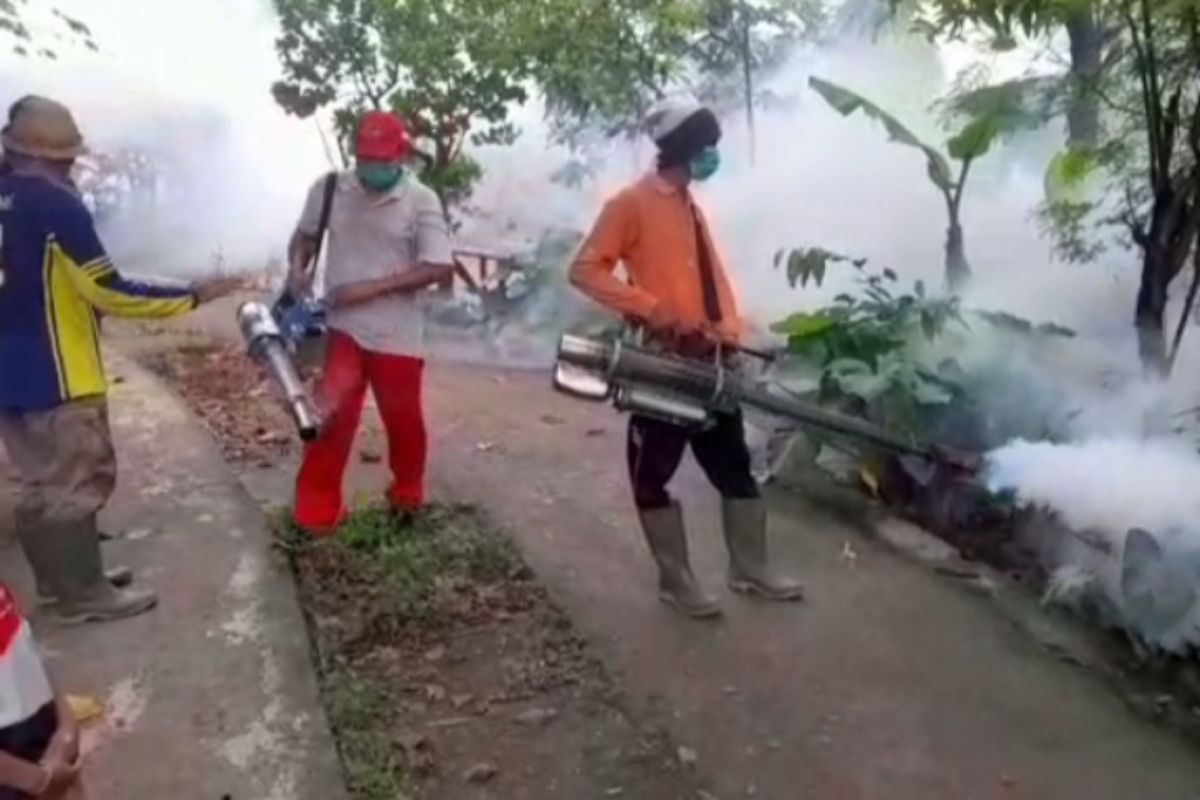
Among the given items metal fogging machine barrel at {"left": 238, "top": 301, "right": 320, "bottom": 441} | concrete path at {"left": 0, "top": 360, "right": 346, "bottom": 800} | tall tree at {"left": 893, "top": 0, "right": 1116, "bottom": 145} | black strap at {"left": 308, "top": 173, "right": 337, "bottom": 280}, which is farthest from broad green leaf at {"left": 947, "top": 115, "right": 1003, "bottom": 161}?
concrete path at {"left": 0, "top": 360, "right": 346, "bottom": 800}

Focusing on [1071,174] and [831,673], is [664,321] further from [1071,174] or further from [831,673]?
[1071,174]

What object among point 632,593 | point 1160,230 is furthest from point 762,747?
point 1160,230

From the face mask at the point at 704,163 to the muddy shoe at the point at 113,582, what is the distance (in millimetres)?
2619

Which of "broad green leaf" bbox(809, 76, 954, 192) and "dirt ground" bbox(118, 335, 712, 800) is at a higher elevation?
"broad green leaf" bbox(809, 76, 954, 192)

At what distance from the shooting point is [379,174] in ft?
16.4

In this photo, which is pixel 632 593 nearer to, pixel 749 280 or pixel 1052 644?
pixel 1052 644

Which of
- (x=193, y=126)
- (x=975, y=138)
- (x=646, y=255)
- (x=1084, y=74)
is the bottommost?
(x=193, y=126)

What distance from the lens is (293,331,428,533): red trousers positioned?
5117mm

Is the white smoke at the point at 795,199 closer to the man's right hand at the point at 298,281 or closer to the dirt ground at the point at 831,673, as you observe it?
the dirt ground at the point at 831,673

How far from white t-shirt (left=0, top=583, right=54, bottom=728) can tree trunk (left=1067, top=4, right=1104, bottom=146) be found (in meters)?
4.95

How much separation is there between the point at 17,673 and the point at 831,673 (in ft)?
9.39

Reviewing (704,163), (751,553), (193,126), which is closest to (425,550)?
(751,553)

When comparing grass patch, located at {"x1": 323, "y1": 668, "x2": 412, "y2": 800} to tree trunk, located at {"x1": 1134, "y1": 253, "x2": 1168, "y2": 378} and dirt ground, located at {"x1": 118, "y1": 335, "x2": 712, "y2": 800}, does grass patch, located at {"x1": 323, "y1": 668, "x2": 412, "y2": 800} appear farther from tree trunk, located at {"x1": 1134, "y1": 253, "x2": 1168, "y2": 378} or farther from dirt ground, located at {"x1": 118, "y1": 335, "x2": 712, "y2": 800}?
tree trunk, located at {"x1": 1134, "y1": 253, "x2": 1168, "y2": 378}

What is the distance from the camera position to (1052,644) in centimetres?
460
